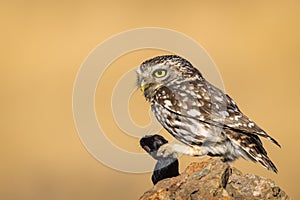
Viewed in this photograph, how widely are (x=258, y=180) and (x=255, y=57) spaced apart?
7.47 m

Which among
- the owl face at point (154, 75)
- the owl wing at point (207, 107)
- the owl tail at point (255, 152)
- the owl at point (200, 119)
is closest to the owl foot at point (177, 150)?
the owl at point (200, 119)

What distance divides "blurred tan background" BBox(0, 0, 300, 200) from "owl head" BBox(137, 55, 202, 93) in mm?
2521

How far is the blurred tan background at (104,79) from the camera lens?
33.7ft

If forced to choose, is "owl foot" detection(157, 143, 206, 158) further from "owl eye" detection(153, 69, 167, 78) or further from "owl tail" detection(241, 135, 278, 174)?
"owl eye" detection(153, 69, 167, 78)

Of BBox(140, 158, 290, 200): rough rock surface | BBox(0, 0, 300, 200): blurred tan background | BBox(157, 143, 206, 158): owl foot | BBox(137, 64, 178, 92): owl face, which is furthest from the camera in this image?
BBox(0, 0, 300, 200): blurred tan background

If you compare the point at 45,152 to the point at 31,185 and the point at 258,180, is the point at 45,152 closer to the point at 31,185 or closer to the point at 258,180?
the point at 31,185

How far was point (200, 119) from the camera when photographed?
6.53 m

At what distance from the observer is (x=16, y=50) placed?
12.8 m

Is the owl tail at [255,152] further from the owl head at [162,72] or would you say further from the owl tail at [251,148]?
the owl head at [162,72]

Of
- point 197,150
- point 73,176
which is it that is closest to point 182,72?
point 197,150

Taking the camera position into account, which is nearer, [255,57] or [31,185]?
[31,185]

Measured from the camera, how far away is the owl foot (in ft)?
20.5

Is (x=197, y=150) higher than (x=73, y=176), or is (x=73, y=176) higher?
(x=73, y=176)

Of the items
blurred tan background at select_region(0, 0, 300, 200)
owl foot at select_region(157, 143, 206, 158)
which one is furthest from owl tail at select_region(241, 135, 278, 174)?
blurred tan background at select_region(0, 0, 300, 200)
